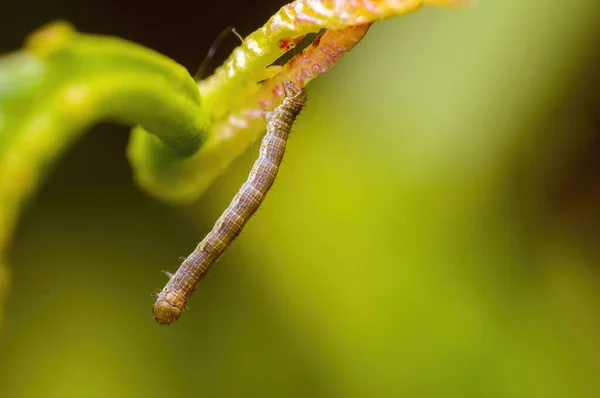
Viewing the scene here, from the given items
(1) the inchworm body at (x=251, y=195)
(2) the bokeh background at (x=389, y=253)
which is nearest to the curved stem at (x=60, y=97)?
(1) the inchworm body at (x=251, y=195)

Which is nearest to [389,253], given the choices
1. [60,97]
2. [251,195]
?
[251,195]

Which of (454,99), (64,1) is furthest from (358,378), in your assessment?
(64,1)

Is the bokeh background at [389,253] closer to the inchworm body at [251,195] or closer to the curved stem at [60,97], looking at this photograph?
the inchworm body at [251,195]

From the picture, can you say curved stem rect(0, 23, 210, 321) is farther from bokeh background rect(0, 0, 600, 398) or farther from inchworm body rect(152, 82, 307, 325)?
bokeh background rect(0, 0, 600, 398)

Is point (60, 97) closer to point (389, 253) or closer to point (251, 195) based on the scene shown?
point (251, 195)

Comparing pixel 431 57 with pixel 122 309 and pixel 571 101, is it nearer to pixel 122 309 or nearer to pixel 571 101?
pixel 571 101
